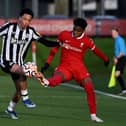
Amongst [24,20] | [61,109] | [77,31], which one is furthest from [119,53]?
[24,20]

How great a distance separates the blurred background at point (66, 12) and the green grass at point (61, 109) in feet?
29.5

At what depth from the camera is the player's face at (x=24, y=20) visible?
485 inches

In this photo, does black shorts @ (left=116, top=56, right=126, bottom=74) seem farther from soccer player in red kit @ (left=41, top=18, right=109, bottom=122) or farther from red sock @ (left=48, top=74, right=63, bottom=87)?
red sock @ (left=48, top=74, right=63, bottom=87)

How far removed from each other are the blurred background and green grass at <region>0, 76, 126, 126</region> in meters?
9.01

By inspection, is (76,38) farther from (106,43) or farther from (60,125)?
(106,43)

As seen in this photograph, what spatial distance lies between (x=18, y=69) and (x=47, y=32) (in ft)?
65.3

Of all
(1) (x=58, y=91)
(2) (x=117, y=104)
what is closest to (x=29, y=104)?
(2) (x=117, y=104)

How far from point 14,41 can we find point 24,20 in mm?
469

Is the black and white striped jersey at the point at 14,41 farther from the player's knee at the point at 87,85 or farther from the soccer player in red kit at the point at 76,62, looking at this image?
the player's knee at the point at 87,85

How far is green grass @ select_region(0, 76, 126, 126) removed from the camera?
41.2 ft

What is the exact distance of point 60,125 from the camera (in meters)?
12.1

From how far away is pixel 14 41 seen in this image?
496 inches

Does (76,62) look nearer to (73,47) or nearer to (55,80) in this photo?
(73,47)

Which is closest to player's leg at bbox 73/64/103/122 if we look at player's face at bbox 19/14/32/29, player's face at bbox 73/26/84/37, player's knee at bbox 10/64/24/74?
player's face at bbox 73/26/84/37
